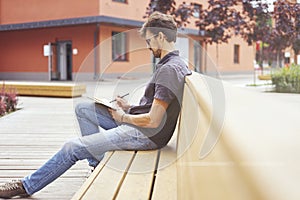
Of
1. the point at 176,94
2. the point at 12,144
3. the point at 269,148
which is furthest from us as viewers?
the point at 12,144

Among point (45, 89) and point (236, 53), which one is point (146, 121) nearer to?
point (45, 89)

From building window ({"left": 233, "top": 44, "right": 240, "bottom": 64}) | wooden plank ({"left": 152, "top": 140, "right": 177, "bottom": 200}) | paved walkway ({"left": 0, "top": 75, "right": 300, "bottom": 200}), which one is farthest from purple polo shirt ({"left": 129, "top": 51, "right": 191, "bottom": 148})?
building window ({"left": 233, "top": 44, "right": 240, "bottom": 64})

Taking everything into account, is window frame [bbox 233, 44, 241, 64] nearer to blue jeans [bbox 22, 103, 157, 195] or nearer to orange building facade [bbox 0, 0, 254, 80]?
orange building facade [bbox 0, 0, 254, 80]

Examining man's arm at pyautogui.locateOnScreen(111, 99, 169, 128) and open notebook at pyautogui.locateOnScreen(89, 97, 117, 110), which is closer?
man's arm at pyautogui.locateOnScreen(111, 99, 169, 128)

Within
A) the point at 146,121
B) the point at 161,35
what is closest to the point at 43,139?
the point at 146,121

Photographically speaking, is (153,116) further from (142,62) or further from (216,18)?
(216,18)

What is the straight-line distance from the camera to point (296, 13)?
13492 millimetres

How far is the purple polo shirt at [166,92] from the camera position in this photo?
2.46 meters

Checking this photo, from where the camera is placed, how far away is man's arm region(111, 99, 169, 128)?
249cm

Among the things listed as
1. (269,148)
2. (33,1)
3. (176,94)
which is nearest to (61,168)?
(176,94)

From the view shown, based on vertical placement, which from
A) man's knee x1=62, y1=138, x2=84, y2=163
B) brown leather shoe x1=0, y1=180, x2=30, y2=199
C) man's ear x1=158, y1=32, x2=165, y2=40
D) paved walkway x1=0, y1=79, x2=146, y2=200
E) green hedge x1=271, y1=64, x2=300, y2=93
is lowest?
paved walkway x1=0, y1=79, x2=146, y2=200

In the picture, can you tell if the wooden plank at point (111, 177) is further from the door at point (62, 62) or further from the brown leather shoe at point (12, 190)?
the door at point (62, 62)

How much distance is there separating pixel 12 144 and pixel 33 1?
19.7 meters

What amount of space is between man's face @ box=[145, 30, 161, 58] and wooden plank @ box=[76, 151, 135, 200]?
2.12 feet
